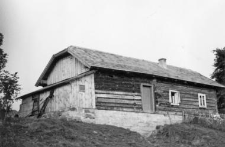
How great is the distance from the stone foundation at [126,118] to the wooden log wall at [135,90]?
461 mm

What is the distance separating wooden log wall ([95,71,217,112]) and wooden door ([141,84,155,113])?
1.10 ft

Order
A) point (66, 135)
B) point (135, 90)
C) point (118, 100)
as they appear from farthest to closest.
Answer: point (135, 90) < point (118, 100) < point (66, 135)

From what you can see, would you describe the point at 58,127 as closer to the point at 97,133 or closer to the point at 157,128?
the point at 97,133

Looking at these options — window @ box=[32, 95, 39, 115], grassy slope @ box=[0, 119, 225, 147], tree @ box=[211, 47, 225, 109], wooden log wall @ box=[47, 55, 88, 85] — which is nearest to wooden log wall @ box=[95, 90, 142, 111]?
grassy slope @ box=[0, 119, 225, 147]

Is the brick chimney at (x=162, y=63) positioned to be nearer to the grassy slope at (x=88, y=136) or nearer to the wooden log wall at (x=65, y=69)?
the grassy slope at (x=88, y=136)

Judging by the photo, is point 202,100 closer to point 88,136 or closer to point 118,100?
point 118,100

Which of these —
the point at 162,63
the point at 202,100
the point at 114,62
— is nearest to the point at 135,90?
the point at 114,62

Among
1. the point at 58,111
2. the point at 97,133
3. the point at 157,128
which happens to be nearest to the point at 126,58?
the point at 157,128

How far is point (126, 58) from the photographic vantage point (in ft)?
91.2

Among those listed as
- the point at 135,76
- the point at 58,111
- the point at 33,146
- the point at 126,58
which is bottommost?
the point at 33,146

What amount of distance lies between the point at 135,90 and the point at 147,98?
138 centimetres

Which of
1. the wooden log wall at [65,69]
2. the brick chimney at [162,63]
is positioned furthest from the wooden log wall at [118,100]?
the brick chimney at [162,63]

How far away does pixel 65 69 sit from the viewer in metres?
24.6

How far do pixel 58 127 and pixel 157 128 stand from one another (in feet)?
27.3
